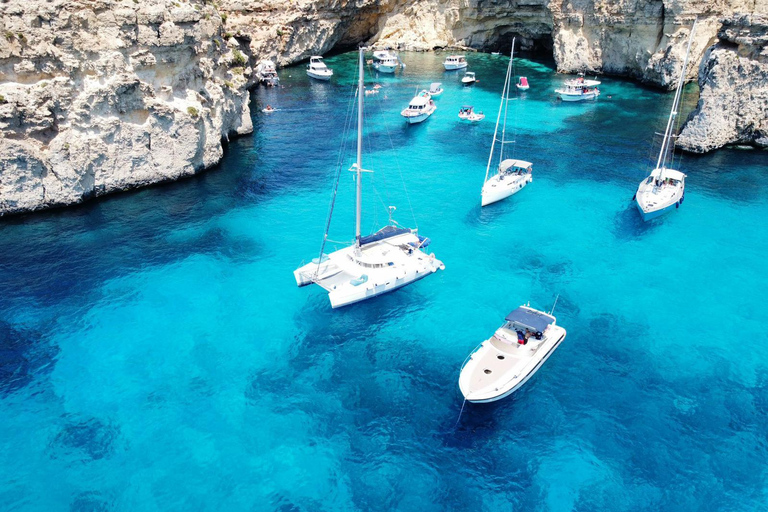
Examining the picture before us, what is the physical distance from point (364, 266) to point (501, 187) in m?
21.1

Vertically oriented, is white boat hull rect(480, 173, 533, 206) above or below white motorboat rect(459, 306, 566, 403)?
above

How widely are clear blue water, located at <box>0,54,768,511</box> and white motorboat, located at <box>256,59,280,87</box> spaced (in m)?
44.7

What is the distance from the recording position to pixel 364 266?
40.7 meters

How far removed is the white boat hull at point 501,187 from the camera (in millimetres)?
54250

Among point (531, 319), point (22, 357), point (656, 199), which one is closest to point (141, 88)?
point (22, 357)

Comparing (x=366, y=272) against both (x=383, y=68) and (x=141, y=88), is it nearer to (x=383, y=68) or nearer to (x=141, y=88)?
(x=141, y=88)

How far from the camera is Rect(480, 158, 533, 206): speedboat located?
178ft

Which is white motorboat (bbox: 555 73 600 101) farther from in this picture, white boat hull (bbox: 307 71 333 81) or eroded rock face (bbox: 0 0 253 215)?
eroded rock face (bbox: 0 0 253 215)

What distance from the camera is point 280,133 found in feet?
247

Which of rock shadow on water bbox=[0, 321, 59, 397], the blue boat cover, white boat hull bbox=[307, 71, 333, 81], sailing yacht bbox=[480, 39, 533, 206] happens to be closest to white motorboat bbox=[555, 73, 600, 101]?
sailing yacht bbox=[480, 39, 533, 206]

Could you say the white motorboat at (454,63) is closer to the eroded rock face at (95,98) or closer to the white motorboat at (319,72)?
the white motorboat at (319,72)

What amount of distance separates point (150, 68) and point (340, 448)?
4305cm

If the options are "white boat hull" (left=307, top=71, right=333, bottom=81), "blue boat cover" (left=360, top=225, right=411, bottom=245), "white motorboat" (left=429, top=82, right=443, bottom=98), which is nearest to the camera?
"blue boat cover" (left=360, top=225, right=411, bottom=245)

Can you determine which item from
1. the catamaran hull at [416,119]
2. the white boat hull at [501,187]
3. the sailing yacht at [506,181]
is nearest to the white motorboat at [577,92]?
the catamaran hull at [416,119]
